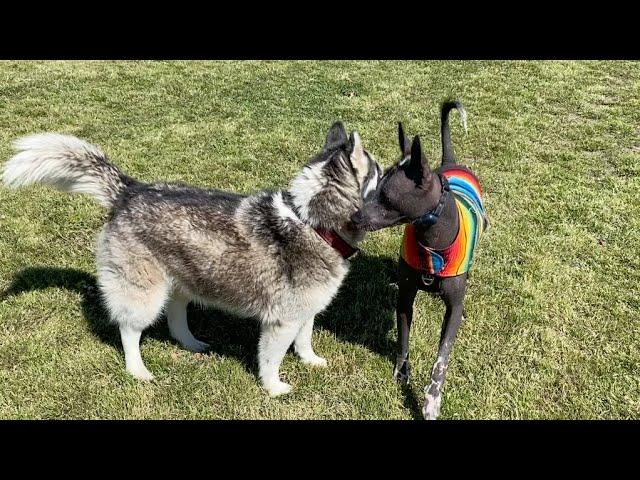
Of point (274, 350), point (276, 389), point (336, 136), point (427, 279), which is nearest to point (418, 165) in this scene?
point (427, 279)

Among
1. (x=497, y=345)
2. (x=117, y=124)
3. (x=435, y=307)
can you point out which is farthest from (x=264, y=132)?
(x=497, y=345)

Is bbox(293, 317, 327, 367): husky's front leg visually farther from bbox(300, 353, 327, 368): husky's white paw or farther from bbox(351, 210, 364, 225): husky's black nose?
bbox(351, 210, 364, 225): husky's black nose

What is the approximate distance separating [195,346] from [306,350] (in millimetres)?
1000

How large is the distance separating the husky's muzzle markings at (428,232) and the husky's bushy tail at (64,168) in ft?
6.63

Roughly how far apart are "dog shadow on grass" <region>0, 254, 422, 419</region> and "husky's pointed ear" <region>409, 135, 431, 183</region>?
181 centimetres

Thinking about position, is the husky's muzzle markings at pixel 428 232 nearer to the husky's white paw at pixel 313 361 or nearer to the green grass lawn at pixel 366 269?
the green grass lawn at pixel 366 269

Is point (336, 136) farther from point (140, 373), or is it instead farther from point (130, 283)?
point (140, 373)

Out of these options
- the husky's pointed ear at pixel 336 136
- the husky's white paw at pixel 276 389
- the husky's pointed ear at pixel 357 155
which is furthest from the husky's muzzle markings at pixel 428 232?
the husky's white paw at pixel 276 389

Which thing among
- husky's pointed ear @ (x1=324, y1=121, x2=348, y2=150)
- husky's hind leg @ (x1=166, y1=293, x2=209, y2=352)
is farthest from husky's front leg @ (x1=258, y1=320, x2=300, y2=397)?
husky's pointed ear @ (x1=324, y1=121, x2=348, y2=150)

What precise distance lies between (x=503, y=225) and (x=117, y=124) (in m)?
6.90

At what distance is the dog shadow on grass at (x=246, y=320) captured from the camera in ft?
15.5

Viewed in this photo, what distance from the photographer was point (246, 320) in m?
5.05

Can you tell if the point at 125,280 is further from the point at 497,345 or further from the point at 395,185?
the point at 497,345

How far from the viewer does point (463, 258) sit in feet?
12.1
